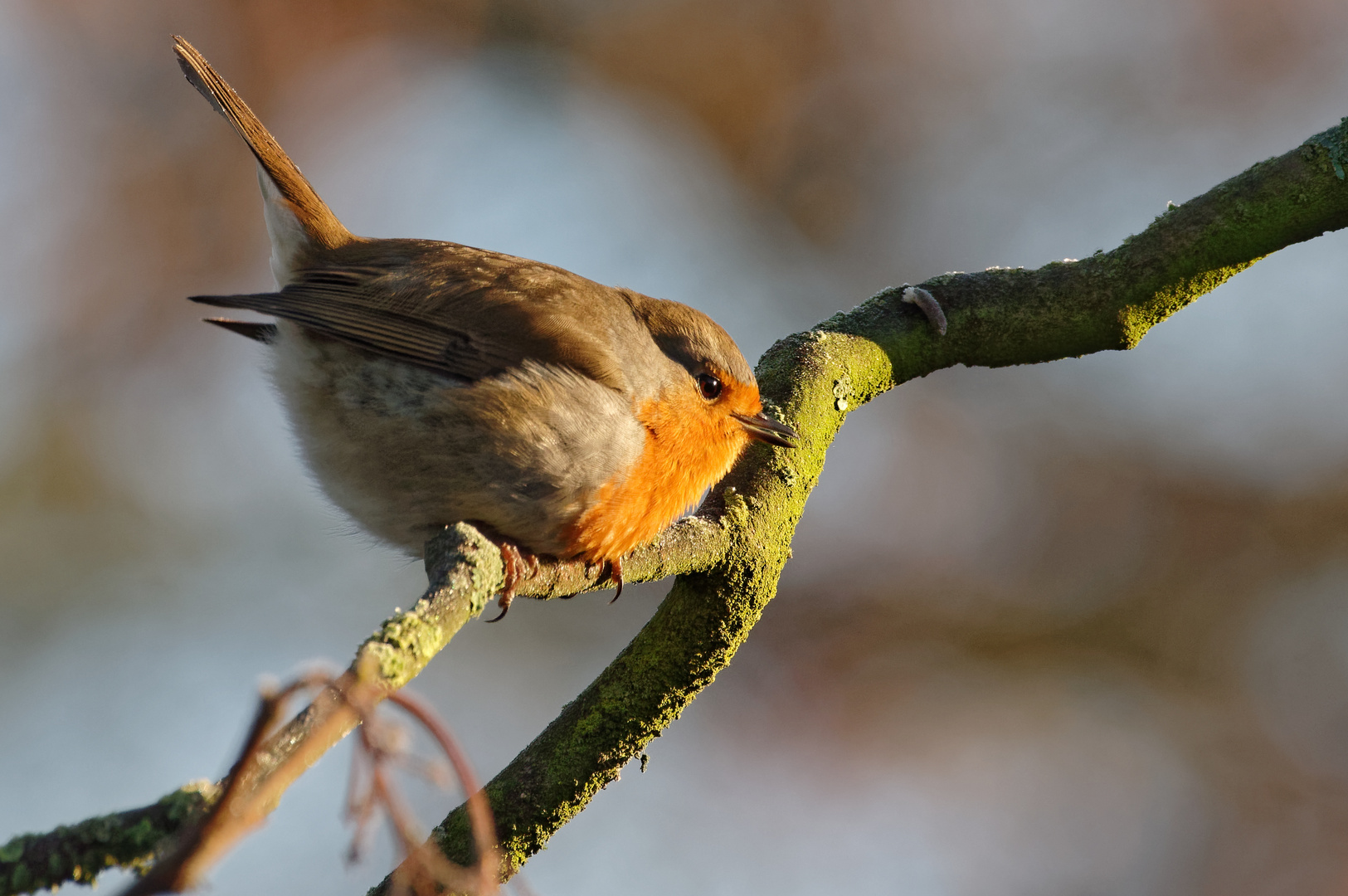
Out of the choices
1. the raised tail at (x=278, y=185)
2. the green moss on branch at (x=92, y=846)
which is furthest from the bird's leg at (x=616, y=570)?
the raised tail at (x=278, y=185)

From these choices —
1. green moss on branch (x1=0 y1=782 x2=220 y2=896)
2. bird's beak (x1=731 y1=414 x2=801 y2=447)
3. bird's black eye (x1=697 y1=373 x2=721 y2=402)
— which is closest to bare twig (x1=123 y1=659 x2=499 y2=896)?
green moss on branch (x1=0 y1=782 x2=220 y2=896)

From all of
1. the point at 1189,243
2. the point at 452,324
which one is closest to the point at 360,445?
the point at 452,324

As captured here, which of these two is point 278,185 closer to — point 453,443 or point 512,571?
point 453,443

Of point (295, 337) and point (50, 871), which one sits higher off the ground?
point (295, 337)

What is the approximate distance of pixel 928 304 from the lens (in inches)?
127

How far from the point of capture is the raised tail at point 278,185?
375 centimetres

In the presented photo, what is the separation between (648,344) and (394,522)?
1136 millimetres

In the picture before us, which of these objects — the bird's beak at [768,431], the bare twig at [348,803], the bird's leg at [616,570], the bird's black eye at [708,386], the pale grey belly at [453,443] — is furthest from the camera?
the bird's black eye at [708,386]

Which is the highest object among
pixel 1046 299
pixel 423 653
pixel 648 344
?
pixel 1046 299

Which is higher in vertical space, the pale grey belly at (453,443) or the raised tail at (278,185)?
the raised tail at (278,185)

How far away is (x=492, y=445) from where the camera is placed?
2.88 metres

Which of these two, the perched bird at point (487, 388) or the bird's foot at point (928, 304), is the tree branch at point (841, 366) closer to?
the bird's foot at point (928, 304)

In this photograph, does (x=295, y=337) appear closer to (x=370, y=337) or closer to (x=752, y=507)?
(x=370, y=337)

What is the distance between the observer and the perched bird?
2.89m
